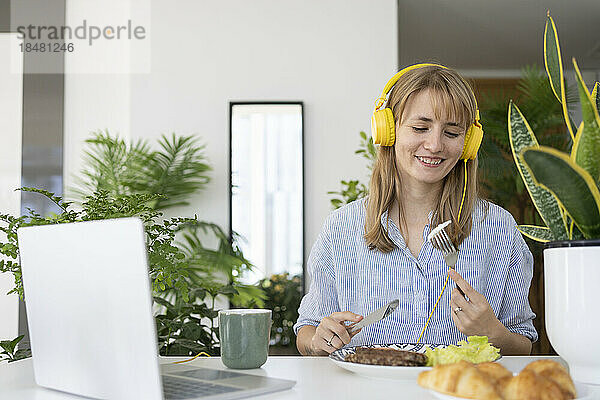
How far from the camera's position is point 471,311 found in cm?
128

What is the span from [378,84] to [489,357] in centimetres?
293

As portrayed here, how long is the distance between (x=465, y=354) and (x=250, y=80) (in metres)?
3.02

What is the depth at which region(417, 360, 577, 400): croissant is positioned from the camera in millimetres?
712

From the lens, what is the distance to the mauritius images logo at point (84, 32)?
3.85m

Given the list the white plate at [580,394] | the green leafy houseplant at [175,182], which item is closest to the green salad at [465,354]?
the white plate at [580,394]

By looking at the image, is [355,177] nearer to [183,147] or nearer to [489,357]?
[183,147]

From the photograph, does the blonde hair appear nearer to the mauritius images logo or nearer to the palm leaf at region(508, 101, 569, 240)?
the palm leaf at region(508, 101, 569, 240)

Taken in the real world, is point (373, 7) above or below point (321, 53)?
above

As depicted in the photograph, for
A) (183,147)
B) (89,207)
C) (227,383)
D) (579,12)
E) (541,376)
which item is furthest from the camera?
(579,12)

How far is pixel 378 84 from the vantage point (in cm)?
378

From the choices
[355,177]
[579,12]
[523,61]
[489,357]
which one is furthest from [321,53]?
[489,357]

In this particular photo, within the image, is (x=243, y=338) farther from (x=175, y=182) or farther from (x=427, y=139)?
(x=175, y=182)

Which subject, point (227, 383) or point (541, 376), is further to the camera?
point (227, 383)

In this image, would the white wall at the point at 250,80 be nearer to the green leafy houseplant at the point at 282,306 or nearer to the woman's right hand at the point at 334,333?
the green leafy houseplant at the point at 282,306
